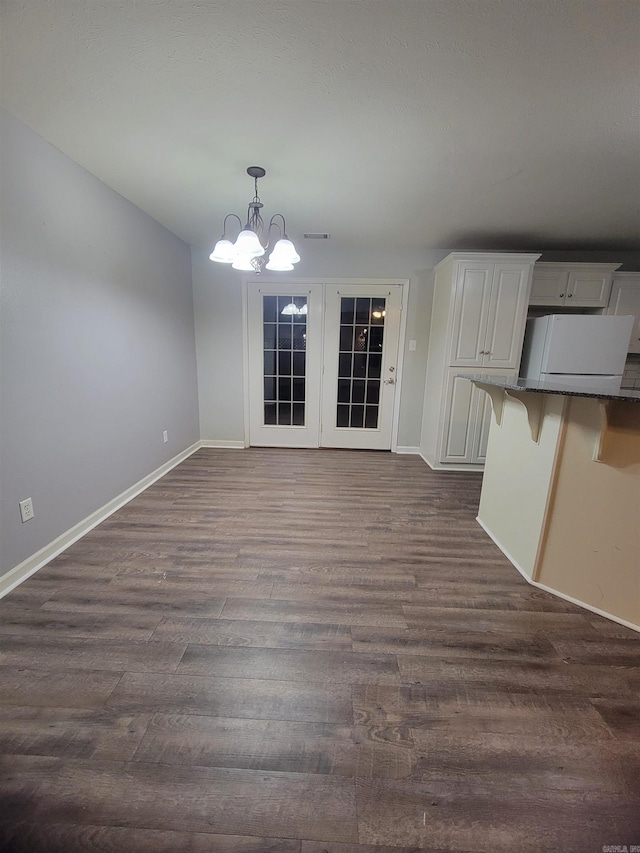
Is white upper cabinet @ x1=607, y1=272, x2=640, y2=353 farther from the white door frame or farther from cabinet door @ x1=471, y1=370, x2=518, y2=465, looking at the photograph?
the white door frame

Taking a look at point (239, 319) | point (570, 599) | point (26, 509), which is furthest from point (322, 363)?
point (570, 599)

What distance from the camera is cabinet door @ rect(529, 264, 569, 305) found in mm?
3273

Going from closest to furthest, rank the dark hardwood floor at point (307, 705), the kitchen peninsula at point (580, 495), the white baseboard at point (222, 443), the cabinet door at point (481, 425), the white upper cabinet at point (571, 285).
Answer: the dark hardwood floor at point (307, 705)
the kitchen peninsula at point (580, 495)
the white upper cabinet at point (571, 285)
the cabinet door at point (481, 425)
the white baseboard at point (222, 443)

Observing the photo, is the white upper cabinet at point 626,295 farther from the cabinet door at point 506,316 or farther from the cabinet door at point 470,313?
the cabinet door at point 470,313

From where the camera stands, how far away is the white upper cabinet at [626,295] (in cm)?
327

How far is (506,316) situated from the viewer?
3195 millimetres

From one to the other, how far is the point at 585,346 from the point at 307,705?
139 inches

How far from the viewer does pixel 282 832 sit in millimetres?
861

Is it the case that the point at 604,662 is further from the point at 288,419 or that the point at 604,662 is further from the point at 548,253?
the point at 548,253

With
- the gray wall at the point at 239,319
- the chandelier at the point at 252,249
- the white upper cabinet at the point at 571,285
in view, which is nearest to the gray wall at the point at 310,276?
the gray wall at the point at 239,319

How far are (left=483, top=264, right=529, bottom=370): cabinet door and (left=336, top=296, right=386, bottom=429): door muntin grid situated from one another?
3.77 ft

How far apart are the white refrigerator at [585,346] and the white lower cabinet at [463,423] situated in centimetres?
38

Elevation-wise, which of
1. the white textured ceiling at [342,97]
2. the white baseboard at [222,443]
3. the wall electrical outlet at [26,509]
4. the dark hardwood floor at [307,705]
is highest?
the white textured ceiling at [342,97]

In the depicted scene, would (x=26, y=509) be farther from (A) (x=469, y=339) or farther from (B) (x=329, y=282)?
(A) (x=469, y=339)
